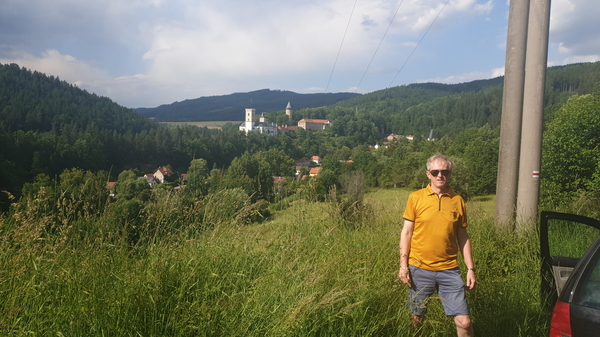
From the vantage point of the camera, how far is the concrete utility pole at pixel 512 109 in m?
5.18

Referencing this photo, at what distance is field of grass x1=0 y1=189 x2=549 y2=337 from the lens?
2287 mm

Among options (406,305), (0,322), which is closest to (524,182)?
(406,305)

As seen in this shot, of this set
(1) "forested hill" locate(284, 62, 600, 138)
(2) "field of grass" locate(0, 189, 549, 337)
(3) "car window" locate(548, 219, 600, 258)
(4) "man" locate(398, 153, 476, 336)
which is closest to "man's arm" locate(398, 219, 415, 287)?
(4) "man" locate(398, 153, 476, 336)

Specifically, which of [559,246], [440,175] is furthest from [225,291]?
[559,246]

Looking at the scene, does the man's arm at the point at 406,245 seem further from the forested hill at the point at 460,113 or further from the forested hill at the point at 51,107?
the forested hill at the point at 51,107

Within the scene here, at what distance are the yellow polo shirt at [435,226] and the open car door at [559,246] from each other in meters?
0.72

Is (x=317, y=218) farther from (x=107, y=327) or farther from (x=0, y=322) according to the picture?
(x=0, y=322)

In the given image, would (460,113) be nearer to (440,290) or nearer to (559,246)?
(559,246)

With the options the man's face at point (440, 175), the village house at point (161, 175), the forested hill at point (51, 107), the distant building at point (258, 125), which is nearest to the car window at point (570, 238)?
the man's face at point (440, 175)

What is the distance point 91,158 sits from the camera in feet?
212

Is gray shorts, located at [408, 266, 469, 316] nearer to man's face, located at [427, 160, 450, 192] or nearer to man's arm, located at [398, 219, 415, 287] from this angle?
man's arm, located at [398, 219, 415, 287]

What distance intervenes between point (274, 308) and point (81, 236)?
2083mm

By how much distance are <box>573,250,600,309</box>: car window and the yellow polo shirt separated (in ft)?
2.96

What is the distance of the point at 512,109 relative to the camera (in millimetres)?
5227
